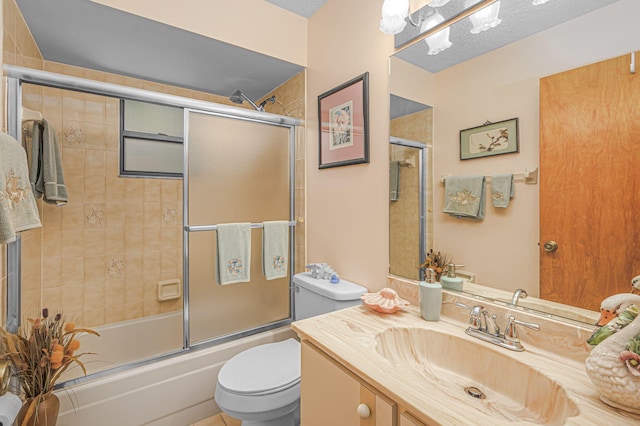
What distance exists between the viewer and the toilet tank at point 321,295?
1.40 meters

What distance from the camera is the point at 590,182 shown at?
80 centimetres

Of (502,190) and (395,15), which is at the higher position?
(395,15)

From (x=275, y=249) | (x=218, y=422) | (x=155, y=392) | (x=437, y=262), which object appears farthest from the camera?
(x=275, y=249)

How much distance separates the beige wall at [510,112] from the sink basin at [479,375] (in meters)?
0.27

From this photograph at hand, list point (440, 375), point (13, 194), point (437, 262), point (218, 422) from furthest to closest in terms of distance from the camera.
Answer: point (218, 422), point (437, 262), point (13, 194), point (440, 375)

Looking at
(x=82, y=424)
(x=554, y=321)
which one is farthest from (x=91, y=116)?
(x=554, y=321)

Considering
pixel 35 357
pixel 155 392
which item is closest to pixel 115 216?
pixel 35 357

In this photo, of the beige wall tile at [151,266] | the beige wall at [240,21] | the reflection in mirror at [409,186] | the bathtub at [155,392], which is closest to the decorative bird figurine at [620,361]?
the reflection in mirror at [409,186]

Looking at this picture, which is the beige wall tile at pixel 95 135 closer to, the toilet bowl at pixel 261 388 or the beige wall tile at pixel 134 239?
the beige wall tile at pixel 134 239

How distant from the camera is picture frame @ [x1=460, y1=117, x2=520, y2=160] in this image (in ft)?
3.13

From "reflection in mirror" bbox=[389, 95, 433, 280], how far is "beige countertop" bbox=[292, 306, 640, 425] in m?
0.26

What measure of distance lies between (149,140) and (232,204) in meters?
1.10

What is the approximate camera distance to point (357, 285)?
1541 millimetres

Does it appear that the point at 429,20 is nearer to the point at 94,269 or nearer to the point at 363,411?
the point at 363,411
